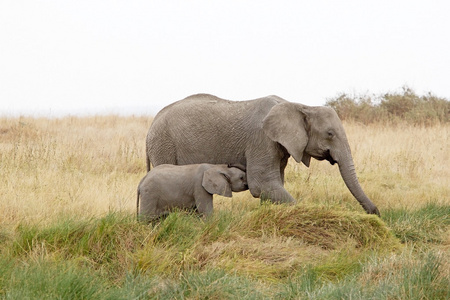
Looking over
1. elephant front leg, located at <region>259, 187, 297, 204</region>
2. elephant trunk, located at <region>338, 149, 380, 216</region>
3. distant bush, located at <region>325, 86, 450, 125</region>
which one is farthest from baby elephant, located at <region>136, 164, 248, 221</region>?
distant bush, located at <region>325, 86, 450, 125</region>

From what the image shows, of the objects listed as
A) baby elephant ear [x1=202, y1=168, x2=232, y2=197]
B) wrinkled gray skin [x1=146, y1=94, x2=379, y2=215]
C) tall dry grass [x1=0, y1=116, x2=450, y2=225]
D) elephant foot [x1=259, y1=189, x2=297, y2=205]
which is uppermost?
wrinkled gray skin [x1=146, y1=94, x2=379, y2=215]

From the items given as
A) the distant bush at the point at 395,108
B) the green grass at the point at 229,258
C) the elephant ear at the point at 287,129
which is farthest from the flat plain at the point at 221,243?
the distant bush at the point at 395,108

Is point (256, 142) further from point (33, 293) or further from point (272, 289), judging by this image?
point (33, 293)

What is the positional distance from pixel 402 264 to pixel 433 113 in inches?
635

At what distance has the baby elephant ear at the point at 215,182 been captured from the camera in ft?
21.9

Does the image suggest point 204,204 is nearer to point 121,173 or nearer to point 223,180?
point 223,180

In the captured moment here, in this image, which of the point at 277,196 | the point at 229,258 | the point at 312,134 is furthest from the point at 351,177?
the point at 229,258

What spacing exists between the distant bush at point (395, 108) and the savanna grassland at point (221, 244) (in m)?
9.82

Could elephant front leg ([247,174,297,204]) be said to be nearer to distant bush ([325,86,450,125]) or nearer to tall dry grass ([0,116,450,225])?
tall dry grass ([0,116,450,225])

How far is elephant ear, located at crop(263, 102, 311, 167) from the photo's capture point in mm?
7434

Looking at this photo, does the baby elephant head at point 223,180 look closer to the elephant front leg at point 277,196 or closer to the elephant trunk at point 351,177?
the elephant front leg at point 277,196

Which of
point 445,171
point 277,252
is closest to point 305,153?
point 277,252

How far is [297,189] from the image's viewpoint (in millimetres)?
9734

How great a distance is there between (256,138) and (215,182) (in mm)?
1247
